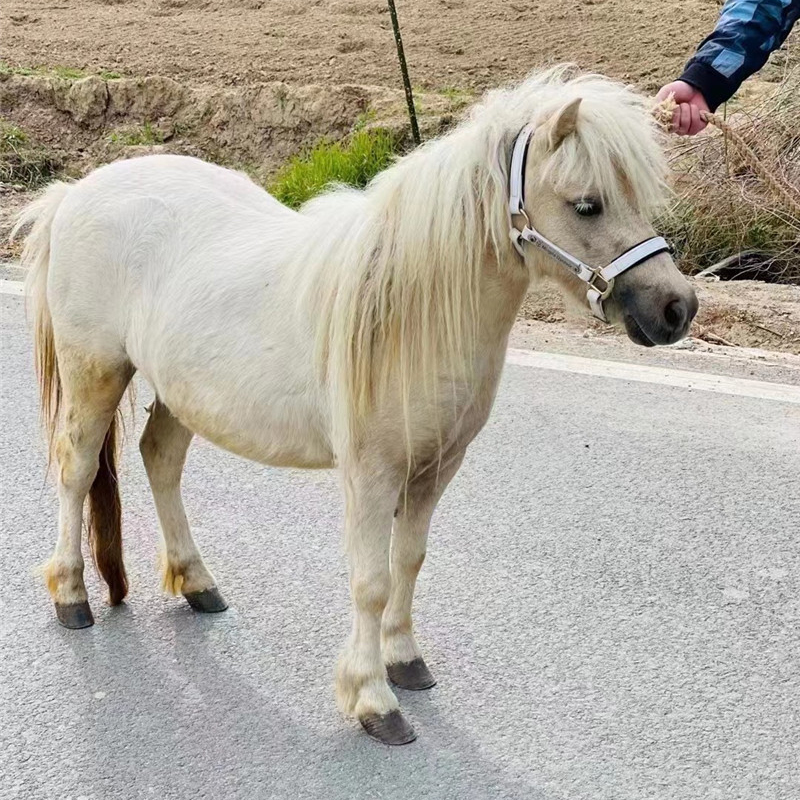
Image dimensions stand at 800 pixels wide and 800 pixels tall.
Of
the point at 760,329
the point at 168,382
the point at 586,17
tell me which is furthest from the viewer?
the point at 586,17

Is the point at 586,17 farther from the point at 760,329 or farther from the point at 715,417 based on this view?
the point at 715,417

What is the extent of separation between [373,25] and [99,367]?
7.56 meters

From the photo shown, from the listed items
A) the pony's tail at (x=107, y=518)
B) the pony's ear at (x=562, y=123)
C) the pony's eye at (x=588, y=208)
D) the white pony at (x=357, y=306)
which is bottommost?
the pony's tail at (x=107, y=518)

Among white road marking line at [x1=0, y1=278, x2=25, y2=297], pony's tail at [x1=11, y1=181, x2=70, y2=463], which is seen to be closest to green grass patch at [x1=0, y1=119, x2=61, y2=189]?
white road marking line at [x1=0, y1=278, x2=25, y2=297]

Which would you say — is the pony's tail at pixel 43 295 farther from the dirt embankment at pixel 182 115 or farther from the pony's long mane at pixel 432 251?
the dirt embankment at pixel 182 115

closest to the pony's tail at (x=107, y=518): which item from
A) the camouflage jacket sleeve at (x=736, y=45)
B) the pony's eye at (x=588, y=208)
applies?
the pony's eye at (x=588, y=208)

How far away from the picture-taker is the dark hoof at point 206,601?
3498 millimetres

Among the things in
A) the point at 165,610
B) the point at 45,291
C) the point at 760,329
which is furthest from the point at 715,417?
the point at 45,291

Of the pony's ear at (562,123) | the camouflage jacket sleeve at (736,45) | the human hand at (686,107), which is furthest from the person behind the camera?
the camouflage jacket sleeve at (736,45)

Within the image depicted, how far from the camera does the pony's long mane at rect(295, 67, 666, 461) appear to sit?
264cm

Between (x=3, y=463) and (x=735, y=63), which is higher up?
(x=735, y=63)

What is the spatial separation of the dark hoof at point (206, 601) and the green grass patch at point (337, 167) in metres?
3.78

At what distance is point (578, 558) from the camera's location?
12.3 ft

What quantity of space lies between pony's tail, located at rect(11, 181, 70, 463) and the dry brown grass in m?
3.75
